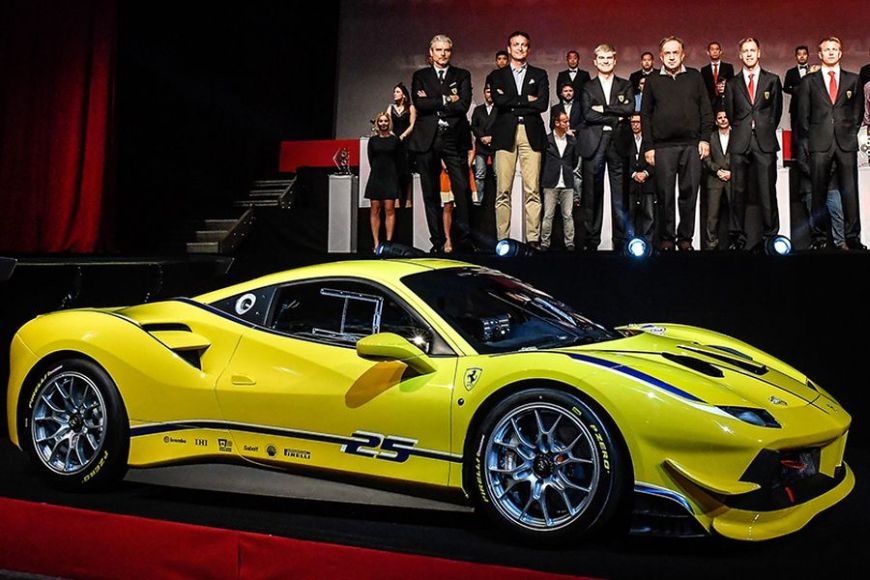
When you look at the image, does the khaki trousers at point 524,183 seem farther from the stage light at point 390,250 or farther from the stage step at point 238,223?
the stage step at point 238,223

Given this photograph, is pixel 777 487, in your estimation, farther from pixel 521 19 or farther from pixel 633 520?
pixel 521 19

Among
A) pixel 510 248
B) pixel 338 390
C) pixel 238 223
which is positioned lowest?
pixel 338 390

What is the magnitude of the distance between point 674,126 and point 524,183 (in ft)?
4.82

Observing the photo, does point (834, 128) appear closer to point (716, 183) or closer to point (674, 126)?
point (716, 183)

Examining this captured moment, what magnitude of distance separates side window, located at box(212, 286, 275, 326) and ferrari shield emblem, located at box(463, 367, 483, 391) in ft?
3.63

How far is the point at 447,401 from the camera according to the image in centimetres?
371

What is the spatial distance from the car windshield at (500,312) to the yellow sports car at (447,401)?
1cm

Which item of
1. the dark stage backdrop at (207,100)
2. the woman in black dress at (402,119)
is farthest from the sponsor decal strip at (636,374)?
the dark stage backdrop at (207,100)

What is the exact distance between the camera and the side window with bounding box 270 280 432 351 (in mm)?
4184

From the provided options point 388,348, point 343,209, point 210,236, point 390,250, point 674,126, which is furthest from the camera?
point 210,236

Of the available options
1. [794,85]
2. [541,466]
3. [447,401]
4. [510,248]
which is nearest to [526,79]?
[510,248]

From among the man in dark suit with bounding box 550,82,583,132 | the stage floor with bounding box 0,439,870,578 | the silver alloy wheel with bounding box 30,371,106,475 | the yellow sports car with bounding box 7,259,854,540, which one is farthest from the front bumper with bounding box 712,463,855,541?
the man in dark suit with bounding box 550,82,583,132

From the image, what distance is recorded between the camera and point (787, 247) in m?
6.50

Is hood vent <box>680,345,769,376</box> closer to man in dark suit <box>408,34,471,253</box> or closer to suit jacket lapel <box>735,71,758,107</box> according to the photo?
man in dark suit <box>408,34,471,253</box>
